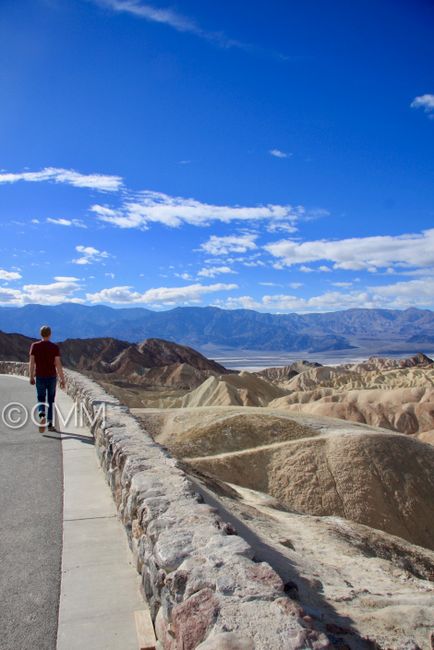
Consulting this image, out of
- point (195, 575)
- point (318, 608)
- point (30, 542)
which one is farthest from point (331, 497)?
point (195, 575)

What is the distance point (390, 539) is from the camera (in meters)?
12.8

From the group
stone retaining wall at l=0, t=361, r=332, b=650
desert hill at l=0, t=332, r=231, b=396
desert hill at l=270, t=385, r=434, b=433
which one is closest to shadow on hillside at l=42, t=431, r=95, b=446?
stone retaining wall at l=0, t=361, r=332, b=650

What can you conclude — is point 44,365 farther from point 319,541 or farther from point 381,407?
point 381,407

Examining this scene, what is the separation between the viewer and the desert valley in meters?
4.35

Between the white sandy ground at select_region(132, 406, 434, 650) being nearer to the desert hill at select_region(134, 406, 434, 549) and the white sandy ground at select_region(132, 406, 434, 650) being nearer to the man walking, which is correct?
the desert hill at select_region(134, 406, 434, 549)

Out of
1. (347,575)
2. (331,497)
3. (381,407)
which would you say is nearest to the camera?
(347,575)

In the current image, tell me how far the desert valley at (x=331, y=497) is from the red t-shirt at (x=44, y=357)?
10.1 feet

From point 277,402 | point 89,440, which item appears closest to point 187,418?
point 89,440

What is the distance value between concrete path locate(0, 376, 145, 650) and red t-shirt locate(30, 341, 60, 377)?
2.03 m

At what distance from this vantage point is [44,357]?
979 centimetres

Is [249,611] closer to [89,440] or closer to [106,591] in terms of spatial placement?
[106,591]

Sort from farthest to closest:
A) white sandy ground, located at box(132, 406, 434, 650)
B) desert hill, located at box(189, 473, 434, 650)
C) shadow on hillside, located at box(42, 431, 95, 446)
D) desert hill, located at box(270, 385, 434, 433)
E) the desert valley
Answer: desert hill, located at box(270, 385, 434, 433) → shadow on hillside, located at box(42, 431, 95, 446) → the desert valley → white sandy ground, located at box(132, 406, 434, 650) → desert hill, located at box(189, 473, 434, 650)
